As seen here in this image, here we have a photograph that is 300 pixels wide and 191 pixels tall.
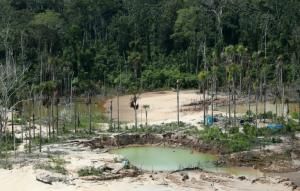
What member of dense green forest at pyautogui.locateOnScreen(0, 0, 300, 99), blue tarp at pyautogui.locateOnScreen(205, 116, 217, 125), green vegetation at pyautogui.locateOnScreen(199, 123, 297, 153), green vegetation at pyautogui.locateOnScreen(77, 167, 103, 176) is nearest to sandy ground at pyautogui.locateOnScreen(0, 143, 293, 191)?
green vegetation at pyautogui.locateOnScreen(77, 167, 103, 176)

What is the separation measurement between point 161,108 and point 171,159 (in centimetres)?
2367

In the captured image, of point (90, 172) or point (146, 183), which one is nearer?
point (146, 183)

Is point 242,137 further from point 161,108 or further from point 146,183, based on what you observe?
point 161,108

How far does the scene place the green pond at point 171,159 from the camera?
4505 cm

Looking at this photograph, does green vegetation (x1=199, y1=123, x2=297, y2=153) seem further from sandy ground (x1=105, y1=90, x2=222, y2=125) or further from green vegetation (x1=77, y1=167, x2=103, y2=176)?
green vegetation (x1=77, y1=167, x2=103, y2=176)

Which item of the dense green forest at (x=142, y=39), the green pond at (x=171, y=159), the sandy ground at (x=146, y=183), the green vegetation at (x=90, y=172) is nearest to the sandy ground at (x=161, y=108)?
the dense green forest at (x=142, y=39)

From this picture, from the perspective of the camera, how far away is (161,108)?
7288 centimetres

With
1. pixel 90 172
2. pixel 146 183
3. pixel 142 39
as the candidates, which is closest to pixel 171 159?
pixel 90 172

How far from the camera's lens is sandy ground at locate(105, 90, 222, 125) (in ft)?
213

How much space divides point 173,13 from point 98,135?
50280 mm

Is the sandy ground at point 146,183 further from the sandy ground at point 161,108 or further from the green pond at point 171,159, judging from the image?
the sandy ground at point 161,108

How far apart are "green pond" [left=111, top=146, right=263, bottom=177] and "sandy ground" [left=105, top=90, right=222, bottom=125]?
8.51 metres

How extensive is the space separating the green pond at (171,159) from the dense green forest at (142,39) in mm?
30314

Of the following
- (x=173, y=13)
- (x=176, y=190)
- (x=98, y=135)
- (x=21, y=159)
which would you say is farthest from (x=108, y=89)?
(x=176, y=190)
